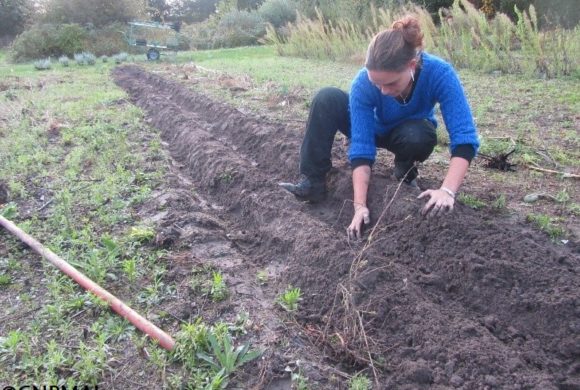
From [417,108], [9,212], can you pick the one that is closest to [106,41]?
[9,212]

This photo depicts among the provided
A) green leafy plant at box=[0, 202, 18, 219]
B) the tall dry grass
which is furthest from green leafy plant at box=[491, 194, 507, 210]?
the tall dry grass

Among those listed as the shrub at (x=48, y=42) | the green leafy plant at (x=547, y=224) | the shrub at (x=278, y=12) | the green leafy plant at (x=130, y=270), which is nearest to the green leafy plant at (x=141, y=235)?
the green leafy plant at (x=130, y=270)

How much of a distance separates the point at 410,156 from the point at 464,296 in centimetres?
110

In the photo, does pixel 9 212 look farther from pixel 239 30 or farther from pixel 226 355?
Result: pixel 239 30

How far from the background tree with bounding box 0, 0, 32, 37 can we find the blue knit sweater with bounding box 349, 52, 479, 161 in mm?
26129

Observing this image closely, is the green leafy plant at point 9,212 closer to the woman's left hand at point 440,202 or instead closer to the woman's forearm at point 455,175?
the woman's left hand at point 440,202

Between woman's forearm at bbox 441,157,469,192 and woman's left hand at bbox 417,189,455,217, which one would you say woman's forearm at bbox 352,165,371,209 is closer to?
woman's left hand at bbox 417,189,455,217

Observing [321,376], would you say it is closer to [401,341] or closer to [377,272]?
[401,341]

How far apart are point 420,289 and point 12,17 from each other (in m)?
28.6

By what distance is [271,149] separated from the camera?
4.76 metres

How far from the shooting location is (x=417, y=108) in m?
3.24

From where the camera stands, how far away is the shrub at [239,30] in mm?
22141

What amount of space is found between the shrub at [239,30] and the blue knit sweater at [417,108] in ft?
63.1

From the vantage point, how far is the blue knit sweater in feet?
9.50
